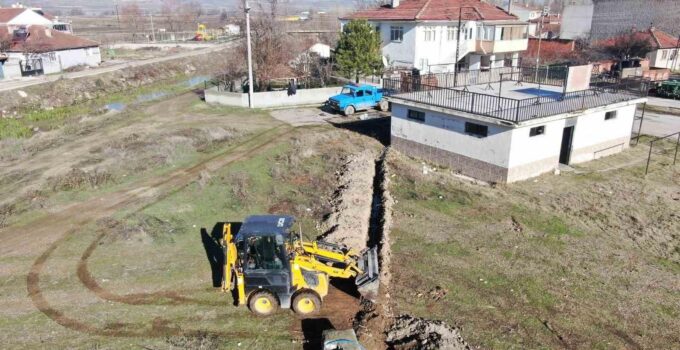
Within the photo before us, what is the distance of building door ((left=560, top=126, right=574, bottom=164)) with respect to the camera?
24625 millimetres

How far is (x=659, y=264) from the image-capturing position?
15.8m

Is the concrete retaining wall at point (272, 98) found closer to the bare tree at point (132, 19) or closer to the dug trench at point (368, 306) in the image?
the dug trench at point (368, 306)

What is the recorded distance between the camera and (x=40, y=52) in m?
50.9

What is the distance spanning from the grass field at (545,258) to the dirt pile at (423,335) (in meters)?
0.64

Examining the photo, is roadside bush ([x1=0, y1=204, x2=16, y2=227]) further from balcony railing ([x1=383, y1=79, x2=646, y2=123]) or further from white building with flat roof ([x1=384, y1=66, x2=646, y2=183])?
balcony railing ([x1=383, y1=79, x2=646, y2=123])

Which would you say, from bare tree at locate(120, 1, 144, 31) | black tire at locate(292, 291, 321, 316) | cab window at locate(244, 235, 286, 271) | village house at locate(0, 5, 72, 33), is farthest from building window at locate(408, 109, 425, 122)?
bare tree at locate(120, 1, 144, 31)

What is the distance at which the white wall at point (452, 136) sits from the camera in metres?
22.0

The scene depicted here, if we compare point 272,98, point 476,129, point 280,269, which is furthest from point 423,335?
point 272,98

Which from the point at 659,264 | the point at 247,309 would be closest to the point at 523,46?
the point at 659,264

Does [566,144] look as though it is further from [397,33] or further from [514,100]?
[397,33]

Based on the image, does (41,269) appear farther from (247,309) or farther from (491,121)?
(491,121)

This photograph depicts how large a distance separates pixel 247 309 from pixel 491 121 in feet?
45.6

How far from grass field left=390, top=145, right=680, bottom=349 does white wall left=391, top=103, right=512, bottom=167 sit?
58.5 inches

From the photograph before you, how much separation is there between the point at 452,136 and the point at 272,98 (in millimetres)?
17043
